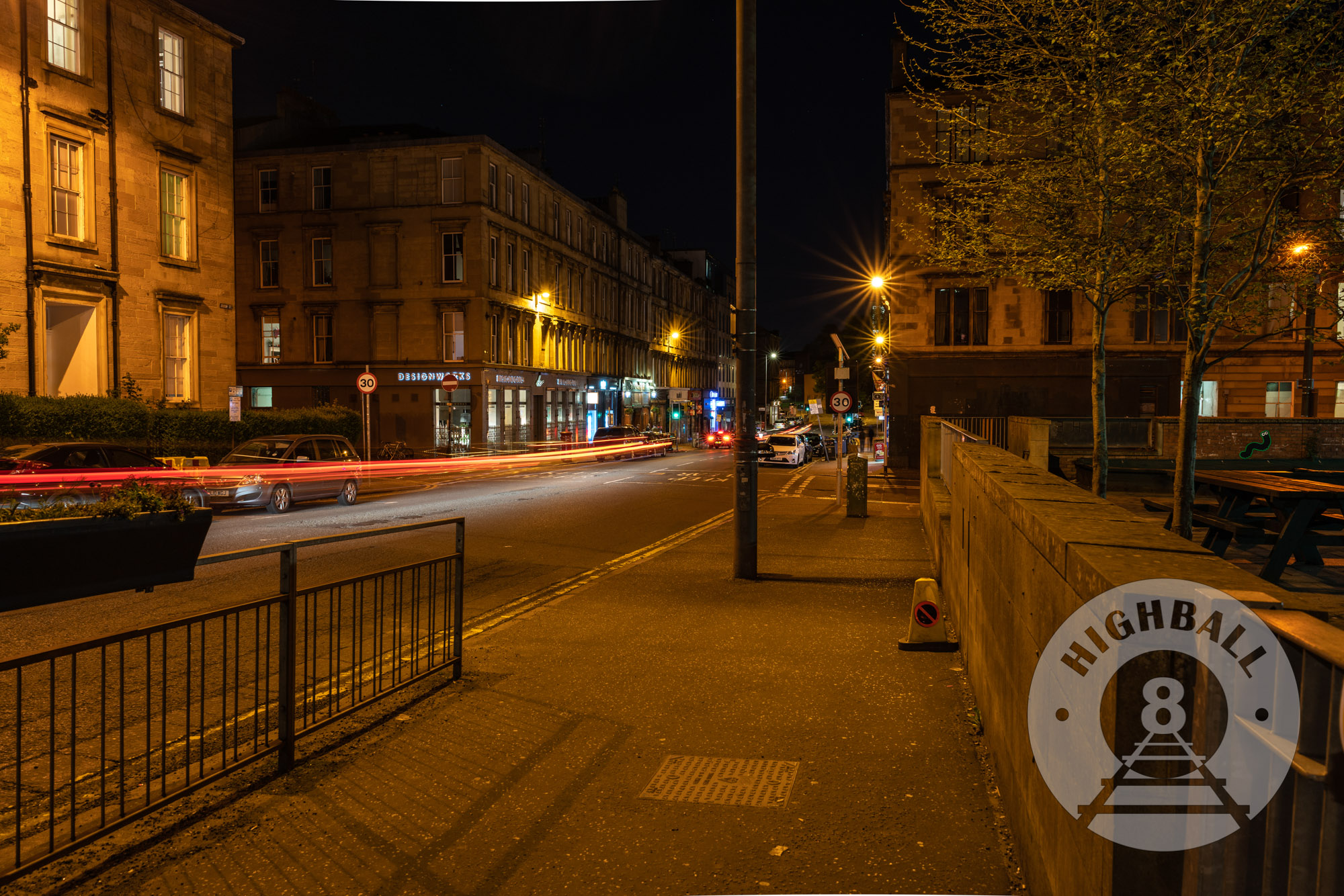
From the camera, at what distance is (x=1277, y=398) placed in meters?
37.5

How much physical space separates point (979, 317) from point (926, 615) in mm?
31627

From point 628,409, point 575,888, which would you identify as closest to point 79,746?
point 575,888

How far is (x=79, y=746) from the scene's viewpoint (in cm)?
550

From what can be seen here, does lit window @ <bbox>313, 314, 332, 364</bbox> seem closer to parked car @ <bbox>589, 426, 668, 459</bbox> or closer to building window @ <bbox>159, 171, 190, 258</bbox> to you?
parked car @ <bbox>589, 426, 668, 459</bbox>

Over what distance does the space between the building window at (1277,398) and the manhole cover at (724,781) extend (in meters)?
40.2

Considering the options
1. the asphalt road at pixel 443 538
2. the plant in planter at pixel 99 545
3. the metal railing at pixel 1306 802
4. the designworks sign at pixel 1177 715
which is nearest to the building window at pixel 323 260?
the asphalt road at pixel 443 538

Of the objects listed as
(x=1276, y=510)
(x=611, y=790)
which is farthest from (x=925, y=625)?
(x=1276, y=510)

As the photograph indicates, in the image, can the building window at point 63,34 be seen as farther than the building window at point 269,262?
No

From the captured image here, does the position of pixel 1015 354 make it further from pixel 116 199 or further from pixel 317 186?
pixel 317 186

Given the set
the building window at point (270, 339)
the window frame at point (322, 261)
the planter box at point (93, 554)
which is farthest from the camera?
the building window at point (270, 339)

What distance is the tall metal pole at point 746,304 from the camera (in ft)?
35.9

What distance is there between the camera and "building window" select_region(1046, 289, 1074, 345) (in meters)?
36.1

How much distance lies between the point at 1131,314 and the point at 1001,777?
3585cm

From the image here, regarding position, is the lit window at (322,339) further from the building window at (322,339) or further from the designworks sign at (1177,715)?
the designworks sign at (1177,715)
